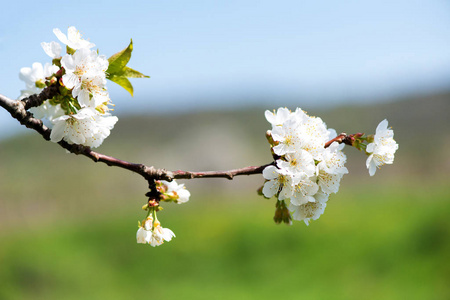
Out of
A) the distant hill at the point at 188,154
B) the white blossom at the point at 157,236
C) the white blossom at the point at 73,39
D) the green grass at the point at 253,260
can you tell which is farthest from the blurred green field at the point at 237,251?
the white blossom at the point at 73,39

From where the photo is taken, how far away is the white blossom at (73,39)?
3.33 feet

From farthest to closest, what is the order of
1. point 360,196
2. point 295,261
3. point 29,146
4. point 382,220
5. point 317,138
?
point 29,146
point 360,196
point 382,220
point 295,261
point 317,138

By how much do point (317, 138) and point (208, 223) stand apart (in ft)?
34.1

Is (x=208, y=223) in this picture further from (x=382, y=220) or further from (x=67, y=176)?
(x=67, y=176)

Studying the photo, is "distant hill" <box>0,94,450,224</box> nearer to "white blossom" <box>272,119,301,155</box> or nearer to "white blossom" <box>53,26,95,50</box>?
"white blossom" <box>53,26,95,50</box>

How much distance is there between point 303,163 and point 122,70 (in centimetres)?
49

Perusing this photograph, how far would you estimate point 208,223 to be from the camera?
36.8ft

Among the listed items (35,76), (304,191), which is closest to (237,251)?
(35,76)

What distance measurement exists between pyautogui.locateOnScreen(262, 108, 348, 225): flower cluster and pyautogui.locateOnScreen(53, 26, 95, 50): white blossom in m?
0.49

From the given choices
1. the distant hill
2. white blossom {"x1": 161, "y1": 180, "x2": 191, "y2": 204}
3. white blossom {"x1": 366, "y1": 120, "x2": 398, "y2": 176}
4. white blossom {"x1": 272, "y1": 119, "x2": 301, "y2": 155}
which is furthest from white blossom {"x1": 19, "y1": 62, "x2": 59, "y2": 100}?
the distant hill

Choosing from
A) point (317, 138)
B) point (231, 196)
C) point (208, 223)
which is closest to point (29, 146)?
point (231, 196)

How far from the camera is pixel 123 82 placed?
1067mm

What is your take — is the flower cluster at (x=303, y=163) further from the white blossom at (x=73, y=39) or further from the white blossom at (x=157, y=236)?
the white blossom at (x=73, y=39)

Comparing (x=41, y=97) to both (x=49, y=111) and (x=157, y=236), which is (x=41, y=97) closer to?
(x=49, y=111)
